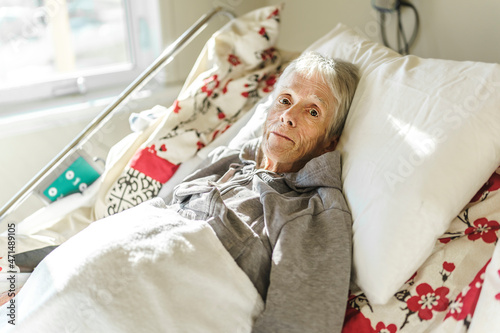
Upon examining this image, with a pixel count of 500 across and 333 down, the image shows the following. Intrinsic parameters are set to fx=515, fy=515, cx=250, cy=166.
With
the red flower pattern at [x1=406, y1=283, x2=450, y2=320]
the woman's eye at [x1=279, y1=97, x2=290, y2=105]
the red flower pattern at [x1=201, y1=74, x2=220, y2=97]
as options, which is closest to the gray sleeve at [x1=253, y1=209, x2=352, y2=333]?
the red flower pattern at [x1=406, y1=283, x2=450, y2=320]

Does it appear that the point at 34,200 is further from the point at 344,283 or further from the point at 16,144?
the point at 344,283

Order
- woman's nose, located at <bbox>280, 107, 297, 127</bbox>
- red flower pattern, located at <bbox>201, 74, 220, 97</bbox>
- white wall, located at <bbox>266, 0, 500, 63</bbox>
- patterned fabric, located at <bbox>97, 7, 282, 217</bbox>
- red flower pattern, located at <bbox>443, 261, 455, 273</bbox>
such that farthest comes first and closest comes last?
red flower pattern, located at <bbox>201, 74, 220, 97</bbox>
patterned fabric, located at <bbox>97, 7, 282, 217</bbox>
white wall, located at <bbox>266, 0, 500, 63</bbox>
woman's nose, located at <bbox>280, 107, 297, 127</bbox>
red flower pattern, located at <bbox>443, 261, 455, 273</bbox>

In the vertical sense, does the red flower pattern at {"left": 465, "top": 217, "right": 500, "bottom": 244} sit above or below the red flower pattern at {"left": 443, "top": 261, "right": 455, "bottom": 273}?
above

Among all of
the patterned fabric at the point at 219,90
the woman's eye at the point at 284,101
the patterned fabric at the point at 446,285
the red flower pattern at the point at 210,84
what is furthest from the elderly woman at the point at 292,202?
the red flower pattern at the point at 210,84

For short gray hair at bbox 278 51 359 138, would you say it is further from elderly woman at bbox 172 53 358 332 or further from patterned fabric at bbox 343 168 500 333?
patterned fabric at bbox 343 168 500 333

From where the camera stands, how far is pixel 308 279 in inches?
45.8

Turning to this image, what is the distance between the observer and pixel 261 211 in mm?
1369

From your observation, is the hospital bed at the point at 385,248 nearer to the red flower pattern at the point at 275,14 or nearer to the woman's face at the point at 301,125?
the woman's face at the point at 301,125

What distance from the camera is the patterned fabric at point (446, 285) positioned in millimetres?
1136

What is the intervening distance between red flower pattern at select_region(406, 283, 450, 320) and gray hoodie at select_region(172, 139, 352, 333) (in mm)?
158

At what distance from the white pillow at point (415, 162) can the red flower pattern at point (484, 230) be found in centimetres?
7

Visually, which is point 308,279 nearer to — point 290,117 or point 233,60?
point 290,117

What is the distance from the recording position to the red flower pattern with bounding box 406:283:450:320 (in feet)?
3.78

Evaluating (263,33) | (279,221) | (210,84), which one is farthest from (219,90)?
(279,221)
